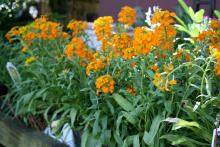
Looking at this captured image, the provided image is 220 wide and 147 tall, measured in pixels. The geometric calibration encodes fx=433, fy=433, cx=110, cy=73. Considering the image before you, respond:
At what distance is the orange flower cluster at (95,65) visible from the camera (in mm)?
2479

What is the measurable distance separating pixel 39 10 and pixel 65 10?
481 mm

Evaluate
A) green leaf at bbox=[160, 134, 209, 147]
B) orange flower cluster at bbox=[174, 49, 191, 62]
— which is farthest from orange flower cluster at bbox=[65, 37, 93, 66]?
green leaf at bbox=[160, 134, 209, 147]

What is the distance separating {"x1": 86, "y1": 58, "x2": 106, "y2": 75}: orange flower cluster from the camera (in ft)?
8.13

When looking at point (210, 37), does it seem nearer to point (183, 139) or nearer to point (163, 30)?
point (163, 30)

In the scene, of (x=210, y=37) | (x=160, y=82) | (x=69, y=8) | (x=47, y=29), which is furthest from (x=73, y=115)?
(x=69, y=8)

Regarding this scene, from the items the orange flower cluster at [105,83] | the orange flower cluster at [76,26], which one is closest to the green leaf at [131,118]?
the orange flower cluster at [105,83]

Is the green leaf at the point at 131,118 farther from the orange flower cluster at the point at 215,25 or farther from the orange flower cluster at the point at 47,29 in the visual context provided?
the orange flower cluster at the point at 47,29

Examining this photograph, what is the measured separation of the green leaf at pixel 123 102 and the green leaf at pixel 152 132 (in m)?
0.18

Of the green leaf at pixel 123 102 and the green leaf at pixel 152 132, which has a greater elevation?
the green leaf at pixel 123 102

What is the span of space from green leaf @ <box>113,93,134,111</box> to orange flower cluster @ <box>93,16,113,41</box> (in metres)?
0.44

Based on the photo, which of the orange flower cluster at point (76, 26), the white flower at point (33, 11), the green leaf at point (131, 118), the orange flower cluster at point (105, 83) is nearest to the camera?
the green leaf at point (131, 118)

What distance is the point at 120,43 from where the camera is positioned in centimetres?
258

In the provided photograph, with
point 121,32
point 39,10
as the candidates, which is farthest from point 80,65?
point 39,10

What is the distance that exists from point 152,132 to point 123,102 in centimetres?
30
